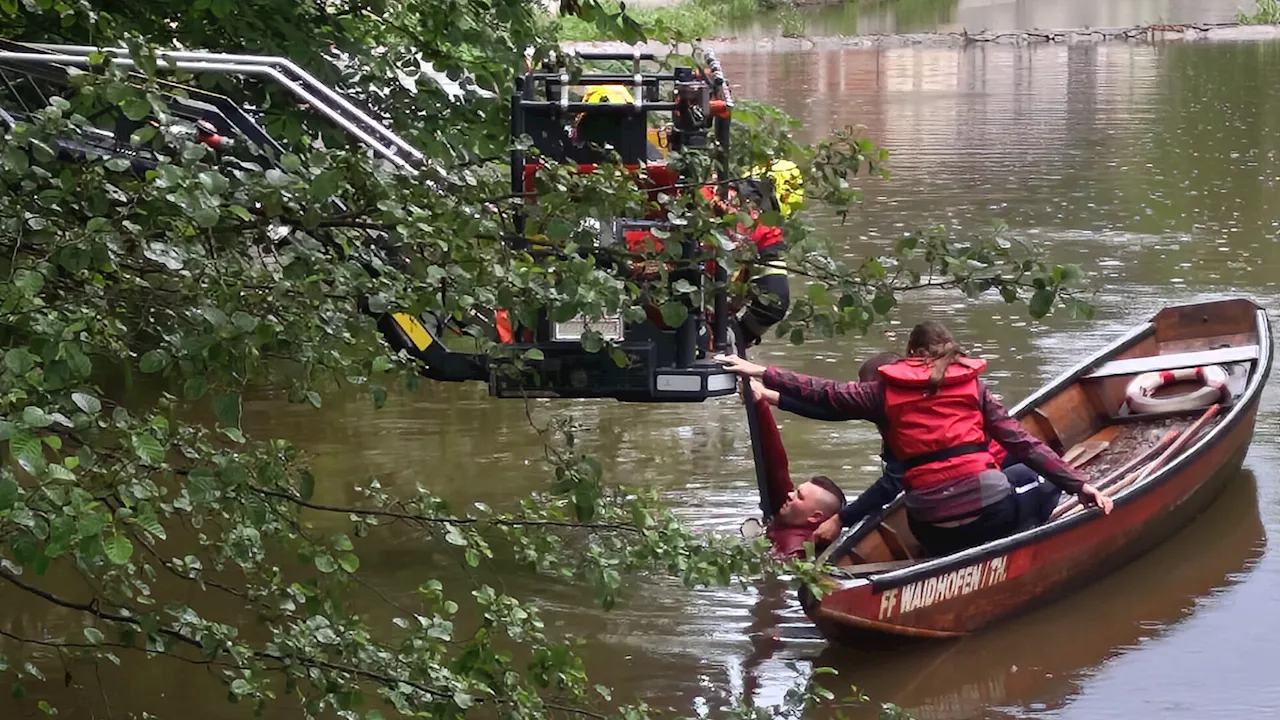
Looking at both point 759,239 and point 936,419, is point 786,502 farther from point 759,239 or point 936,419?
point 759,239

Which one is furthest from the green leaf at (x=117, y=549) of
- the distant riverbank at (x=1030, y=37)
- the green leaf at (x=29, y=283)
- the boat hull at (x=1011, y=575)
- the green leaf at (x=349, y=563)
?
the distant riverbank at (x=1030, y=37)

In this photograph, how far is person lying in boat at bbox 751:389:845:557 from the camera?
7.89 m

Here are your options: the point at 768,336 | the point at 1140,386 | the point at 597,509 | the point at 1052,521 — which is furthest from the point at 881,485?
the point at 768,336

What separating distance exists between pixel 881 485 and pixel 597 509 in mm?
3444

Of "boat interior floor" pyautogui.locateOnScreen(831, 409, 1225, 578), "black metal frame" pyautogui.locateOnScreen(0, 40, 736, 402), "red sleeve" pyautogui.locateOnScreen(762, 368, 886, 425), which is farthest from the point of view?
"boat interior floor" pyautogui.locateOnScreen(831, 409, 1225, 578)

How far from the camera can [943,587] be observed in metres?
7.41

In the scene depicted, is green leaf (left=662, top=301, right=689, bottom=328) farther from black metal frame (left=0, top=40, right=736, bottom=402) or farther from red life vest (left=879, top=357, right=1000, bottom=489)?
red life vest (left=879, top=357, right=1000, bottom=489)

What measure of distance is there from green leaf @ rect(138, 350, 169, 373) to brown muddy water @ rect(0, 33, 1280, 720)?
2.67 meters

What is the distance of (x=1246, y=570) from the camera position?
8.77m

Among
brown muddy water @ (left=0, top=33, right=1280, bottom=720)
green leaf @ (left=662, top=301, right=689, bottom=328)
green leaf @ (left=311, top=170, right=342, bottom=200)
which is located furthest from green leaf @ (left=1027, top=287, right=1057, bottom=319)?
green leaf @ (left=311, top=170, right=342, bottom=200)

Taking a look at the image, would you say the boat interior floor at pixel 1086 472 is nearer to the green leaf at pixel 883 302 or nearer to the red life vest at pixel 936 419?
the red life vest at pixel 936 419

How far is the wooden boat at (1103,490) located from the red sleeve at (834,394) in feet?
2.03

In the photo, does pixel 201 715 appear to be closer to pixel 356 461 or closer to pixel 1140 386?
pixel 356 461

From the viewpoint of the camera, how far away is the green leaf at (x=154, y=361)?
392cm
